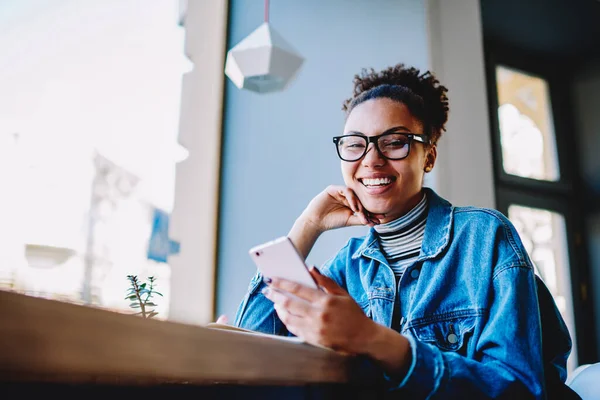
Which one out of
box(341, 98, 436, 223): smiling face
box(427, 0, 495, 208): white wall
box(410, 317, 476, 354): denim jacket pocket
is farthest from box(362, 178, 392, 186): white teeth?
box(427, 0, 495, 208): white wall

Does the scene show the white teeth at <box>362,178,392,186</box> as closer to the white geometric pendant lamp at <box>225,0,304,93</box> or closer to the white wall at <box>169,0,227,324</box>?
the white geometric pendant lamp at <box>225,0,304,93</box>

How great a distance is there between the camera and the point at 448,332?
36.9 inches

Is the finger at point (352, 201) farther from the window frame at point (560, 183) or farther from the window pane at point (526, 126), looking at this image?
the window pane at point (526, 126)

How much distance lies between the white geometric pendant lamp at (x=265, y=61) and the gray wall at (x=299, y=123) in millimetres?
440

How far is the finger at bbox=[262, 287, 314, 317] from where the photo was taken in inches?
24.8

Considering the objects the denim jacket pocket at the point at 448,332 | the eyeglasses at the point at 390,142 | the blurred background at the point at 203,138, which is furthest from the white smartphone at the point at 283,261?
the blurred background at the point at 203,138

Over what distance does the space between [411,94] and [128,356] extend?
3.44 feet

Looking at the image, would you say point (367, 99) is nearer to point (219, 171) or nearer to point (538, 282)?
point (538, 282)

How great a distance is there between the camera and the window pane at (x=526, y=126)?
123 inches

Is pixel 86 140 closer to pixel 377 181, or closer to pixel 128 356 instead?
pixel 377 181

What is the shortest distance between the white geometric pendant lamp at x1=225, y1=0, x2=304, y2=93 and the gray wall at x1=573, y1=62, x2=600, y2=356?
2052 mm

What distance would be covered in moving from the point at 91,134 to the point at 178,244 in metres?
0.70

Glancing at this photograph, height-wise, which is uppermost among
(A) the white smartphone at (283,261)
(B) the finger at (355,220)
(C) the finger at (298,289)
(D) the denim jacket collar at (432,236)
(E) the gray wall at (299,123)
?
(E) the gray wall at (299,123)

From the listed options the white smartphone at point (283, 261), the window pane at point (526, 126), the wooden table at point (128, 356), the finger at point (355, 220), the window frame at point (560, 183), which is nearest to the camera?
the wooden table at point (128, 356)
